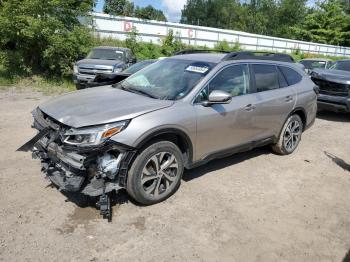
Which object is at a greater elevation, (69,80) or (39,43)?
(39,43)

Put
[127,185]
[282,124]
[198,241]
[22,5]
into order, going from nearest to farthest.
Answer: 1. [198,241]
2. [127,185]
3. [282,124]
4. [22,5]

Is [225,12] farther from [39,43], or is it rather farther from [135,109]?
[135,109]

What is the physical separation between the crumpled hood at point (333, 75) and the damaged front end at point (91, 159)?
724 cm

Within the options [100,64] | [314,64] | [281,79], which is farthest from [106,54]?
[281,79]

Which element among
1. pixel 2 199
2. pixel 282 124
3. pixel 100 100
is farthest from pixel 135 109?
pixel 282 124

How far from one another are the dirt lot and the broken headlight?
0.86 meters

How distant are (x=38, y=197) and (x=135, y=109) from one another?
1607 mm

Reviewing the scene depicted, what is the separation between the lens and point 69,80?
14016mm

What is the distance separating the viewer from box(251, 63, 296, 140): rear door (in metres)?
5.27

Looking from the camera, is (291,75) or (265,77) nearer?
(265,77)

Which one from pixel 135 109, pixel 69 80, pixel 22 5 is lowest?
pixel 69 80

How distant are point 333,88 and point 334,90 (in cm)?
7

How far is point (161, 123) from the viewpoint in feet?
13.0

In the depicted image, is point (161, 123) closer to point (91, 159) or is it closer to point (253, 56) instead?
point (91, 159)
